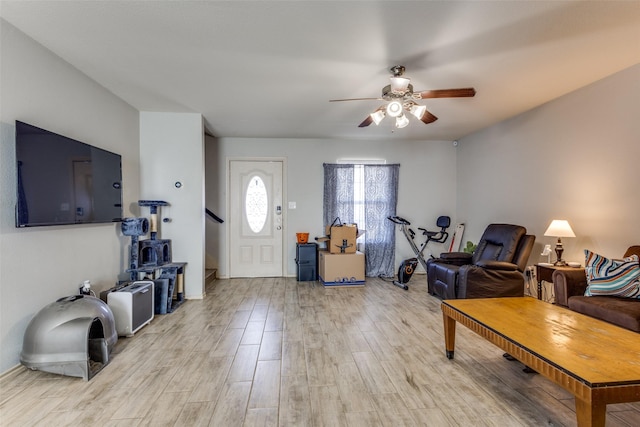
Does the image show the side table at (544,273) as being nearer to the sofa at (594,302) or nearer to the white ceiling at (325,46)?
the sofa at (594,302)

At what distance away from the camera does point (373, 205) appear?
18.9 feet

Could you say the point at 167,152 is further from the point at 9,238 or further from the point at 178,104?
the point at 9,238

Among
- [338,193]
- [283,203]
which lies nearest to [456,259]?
[338,193]

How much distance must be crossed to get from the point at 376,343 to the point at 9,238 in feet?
9.74

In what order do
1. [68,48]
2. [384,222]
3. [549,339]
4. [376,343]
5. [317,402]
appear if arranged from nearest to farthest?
[549,339]
[317,402]
[68,48]
[376,343]
[384,222]

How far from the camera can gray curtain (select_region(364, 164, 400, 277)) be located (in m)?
5.76

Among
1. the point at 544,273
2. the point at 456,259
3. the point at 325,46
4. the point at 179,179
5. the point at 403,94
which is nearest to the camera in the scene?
the point at 325,46

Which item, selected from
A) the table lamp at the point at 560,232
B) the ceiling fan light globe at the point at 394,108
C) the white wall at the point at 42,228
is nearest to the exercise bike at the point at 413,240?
the table lamp at the point at 560,232

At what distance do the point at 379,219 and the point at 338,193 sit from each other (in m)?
0.90

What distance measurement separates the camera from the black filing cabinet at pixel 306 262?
5.36 meters

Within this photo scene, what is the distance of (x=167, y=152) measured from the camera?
4242mm

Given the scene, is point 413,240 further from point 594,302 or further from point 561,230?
point 594,302

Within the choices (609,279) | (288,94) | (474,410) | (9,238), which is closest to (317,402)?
(474,410)

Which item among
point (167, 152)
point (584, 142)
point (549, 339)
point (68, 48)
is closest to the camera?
point (549, 339)
